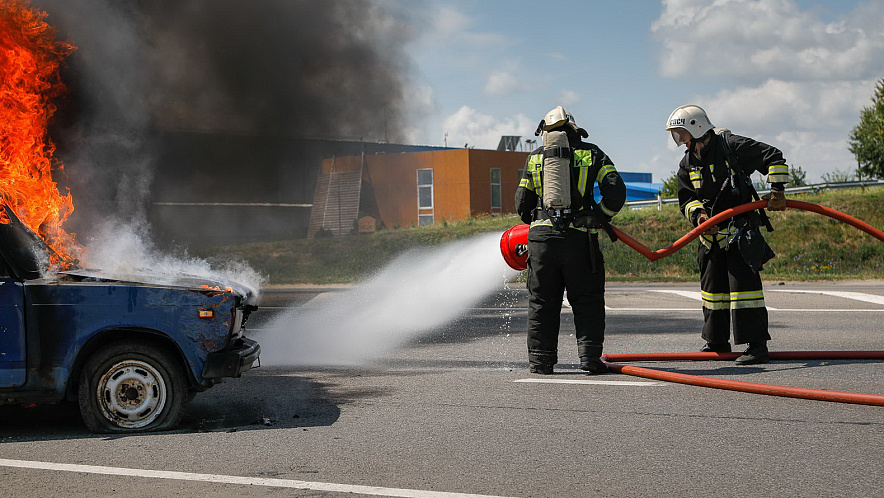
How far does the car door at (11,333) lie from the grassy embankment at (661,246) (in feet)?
54.9

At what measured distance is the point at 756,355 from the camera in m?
7.44

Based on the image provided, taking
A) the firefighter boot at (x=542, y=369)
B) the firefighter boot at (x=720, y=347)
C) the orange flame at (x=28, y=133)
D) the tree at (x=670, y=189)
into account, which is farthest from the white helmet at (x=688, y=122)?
the tree at (x=670, y=189)

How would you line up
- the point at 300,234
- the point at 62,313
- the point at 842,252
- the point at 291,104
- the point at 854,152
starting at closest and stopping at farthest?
the point at 62,313, the point at 291,104, the point at 842,252, the point at 854,152, the point at 300,234

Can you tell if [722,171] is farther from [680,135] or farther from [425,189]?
[425,189]

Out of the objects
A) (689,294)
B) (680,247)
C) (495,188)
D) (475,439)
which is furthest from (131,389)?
(495,188)

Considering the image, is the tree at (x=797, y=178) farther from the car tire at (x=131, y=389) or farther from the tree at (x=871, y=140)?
the car tire at (x=131, y=389)

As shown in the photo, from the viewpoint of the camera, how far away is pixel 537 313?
715 cm

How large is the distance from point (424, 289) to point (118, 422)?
26.6 feet

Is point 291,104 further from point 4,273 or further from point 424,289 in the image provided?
point 4,273

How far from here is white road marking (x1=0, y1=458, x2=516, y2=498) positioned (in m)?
4.05

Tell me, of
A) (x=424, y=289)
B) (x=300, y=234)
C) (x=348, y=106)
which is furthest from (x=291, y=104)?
(x=300, y=234)

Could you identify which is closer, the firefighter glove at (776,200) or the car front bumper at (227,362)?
the car front bumper at (227,362)

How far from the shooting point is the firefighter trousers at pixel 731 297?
7.43m

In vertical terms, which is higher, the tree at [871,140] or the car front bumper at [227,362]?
the tree at [871,140]
